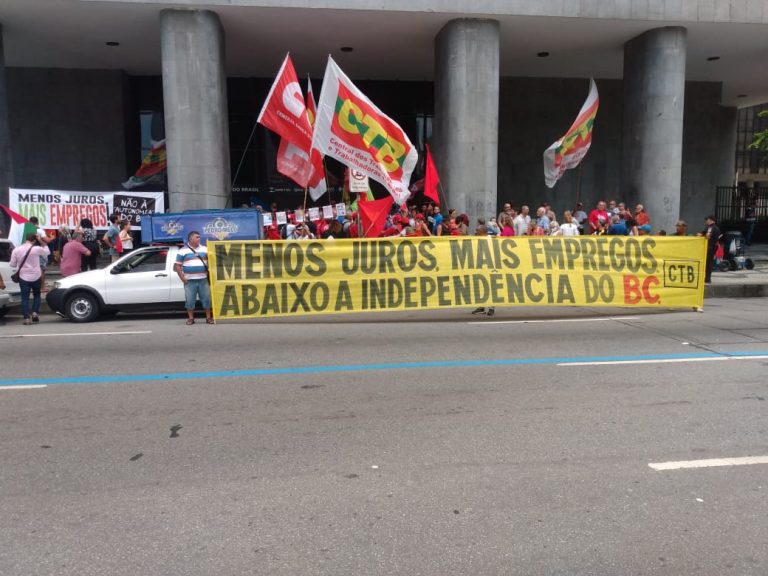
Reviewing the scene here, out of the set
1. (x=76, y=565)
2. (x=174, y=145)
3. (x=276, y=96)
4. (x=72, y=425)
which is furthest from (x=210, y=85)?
(x=76, y=565)

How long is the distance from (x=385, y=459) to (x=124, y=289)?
28.6ft

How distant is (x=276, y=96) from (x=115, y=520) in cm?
1091

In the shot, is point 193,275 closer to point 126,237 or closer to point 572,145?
point 126,237

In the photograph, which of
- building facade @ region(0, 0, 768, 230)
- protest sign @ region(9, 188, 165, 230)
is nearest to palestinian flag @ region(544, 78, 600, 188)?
building facade @ region(0, 0, 768, 230)

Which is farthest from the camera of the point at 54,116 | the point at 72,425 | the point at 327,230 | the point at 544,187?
the point at 544,187

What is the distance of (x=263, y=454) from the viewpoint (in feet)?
15.3

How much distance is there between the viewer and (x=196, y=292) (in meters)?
10.9

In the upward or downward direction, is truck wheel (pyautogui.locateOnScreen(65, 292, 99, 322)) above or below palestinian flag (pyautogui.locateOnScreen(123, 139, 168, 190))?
below

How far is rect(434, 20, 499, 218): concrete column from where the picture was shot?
17406 mm

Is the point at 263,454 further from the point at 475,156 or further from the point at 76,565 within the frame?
the point at 475,156

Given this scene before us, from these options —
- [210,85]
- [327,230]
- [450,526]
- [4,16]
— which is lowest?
[450,526]

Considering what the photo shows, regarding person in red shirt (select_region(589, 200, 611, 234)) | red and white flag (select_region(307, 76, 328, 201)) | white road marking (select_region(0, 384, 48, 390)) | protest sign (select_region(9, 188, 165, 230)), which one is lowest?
white road marking (select_region(0, 384, 48, 390))

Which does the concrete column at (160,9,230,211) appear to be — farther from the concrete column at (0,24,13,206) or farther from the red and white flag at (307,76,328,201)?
the concrete column at (0,24,13,206)

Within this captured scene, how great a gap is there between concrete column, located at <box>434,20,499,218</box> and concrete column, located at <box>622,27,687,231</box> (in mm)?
4692
